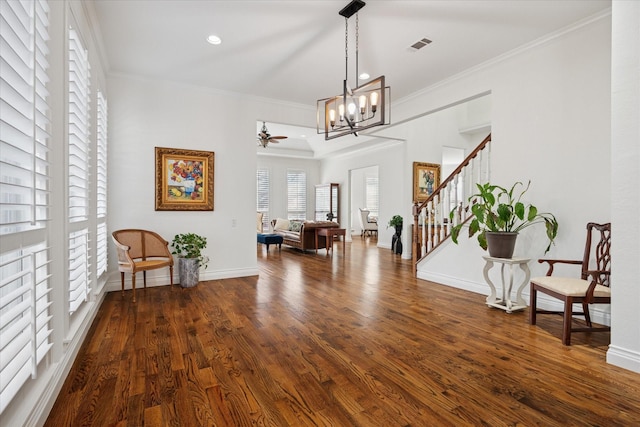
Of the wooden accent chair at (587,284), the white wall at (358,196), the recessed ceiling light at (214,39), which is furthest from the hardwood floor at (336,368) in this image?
the white wall at (358,196)

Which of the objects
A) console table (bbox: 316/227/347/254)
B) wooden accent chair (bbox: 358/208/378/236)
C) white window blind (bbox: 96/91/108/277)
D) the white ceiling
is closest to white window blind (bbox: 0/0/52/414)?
the white ceiling

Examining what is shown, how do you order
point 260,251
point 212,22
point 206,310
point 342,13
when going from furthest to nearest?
point 260,251
point 206,310
point 212,22
point 342,13

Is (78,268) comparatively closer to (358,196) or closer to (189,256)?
(189,256)

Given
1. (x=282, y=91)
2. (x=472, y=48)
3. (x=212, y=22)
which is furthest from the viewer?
(x=282, y=91)

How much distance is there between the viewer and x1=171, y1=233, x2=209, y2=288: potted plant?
4605 mm

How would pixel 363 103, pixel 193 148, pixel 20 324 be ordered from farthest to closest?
1. pixel 193 148
2. pixel 363 103
3. pixel 20 324

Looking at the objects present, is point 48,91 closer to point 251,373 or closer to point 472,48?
point 251,373

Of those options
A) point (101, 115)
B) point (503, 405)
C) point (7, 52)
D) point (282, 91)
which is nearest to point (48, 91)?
point (7, 52)

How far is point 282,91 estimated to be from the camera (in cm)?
515

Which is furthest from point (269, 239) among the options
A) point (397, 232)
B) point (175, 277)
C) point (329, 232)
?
point (175, 277)

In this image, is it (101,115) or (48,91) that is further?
(101,115)

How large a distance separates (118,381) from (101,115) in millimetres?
3170

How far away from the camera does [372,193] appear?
13.5 meters

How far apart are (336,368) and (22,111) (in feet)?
7.49
